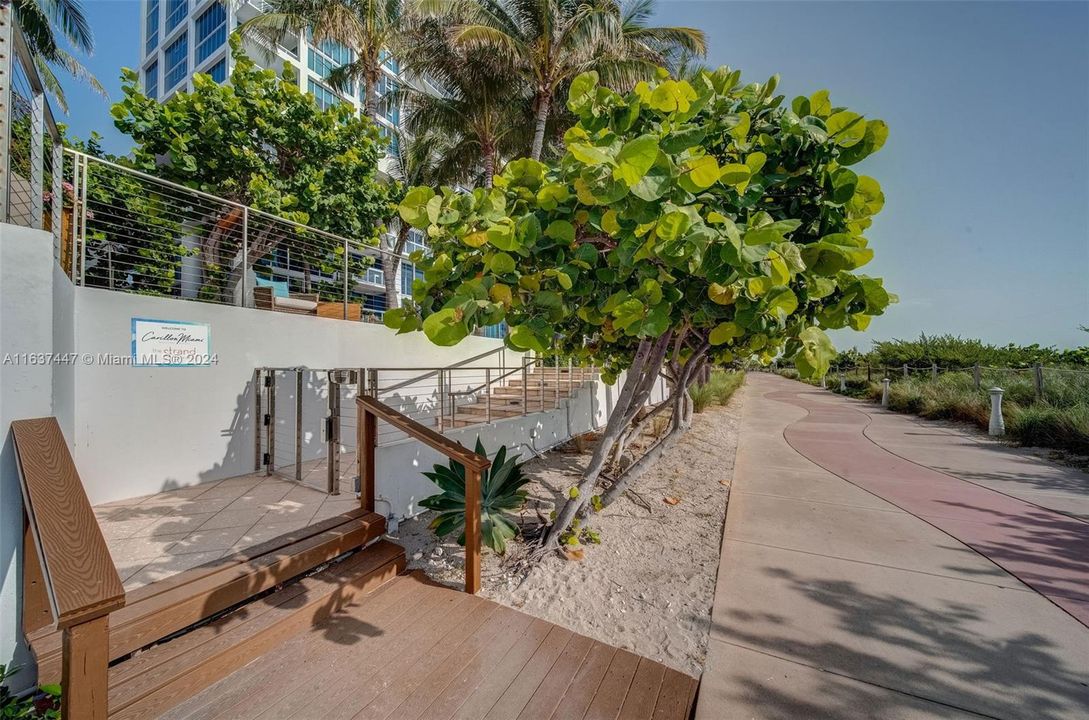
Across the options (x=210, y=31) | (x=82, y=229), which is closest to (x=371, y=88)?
(x=82, y=229)

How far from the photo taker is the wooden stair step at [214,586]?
6.54 feet

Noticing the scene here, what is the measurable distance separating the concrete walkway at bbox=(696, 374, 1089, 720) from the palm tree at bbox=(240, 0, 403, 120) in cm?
1058

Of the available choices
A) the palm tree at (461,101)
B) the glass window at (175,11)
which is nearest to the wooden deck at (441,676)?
the palm tree at (461,101)

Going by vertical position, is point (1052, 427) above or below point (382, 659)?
above

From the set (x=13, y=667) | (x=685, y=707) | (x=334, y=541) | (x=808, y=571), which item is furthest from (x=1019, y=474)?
(x=13, y=667)

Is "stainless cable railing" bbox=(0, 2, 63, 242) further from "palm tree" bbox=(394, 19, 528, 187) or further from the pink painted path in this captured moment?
"palm tree" bbox=(394, 19, 528, 187)

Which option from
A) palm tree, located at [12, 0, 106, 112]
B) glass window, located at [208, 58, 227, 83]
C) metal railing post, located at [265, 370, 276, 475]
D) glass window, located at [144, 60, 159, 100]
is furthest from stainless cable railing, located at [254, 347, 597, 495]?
glass window, located at [144, 60, 159, 100]

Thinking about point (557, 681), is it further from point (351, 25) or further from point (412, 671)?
point (351, 25)

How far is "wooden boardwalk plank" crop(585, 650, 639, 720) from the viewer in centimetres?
203

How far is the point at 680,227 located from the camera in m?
1.70

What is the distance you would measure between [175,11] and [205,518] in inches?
1195

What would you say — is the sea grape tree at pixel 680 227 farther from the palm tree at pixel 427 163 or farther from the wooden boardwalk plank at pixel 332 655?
the palm tree at pixel 427 163

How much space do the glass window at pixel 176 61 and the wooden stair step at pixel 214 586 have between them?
2759cm

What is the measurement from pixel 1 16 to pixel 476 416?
202 inches
